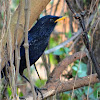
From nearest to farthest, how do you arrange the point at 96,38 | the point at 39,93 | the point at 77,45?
the point at 39,93 → the point at 96,38 → the point at 77,45

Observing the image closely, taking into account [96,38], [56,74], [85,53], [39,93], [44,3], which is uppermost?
[44,3]

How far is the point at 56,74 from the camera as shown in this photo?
254 centimetres

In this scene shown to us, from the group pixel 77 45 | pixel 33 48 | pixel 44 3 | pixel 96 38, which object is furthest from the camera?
pixel 77 45

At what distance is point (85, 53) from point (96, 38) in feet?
2.12

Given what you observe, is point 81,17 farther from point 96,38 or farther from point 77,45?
point 77,45

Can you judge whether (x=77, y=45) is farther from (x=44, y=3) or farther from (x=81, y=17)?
(x=44, y=3)

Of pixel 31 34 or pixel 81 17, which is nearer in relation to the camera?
pixel 81 17

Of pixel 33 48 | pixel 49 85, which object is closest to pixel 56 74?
pixel 49 85

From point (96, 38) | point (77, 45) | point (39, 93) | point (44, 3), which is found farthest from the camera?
point (77, 45)

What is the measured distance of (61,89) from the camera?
2326 millimetres

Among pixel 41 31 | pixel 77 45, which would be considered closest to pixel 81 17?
pixel 41 31

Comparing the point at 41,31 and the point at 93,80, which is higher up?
the point at 41,31

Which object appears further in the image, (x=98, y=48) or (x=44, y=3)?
(x=98, y=48)

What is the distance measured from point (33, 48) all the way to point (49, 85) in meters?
0.47
